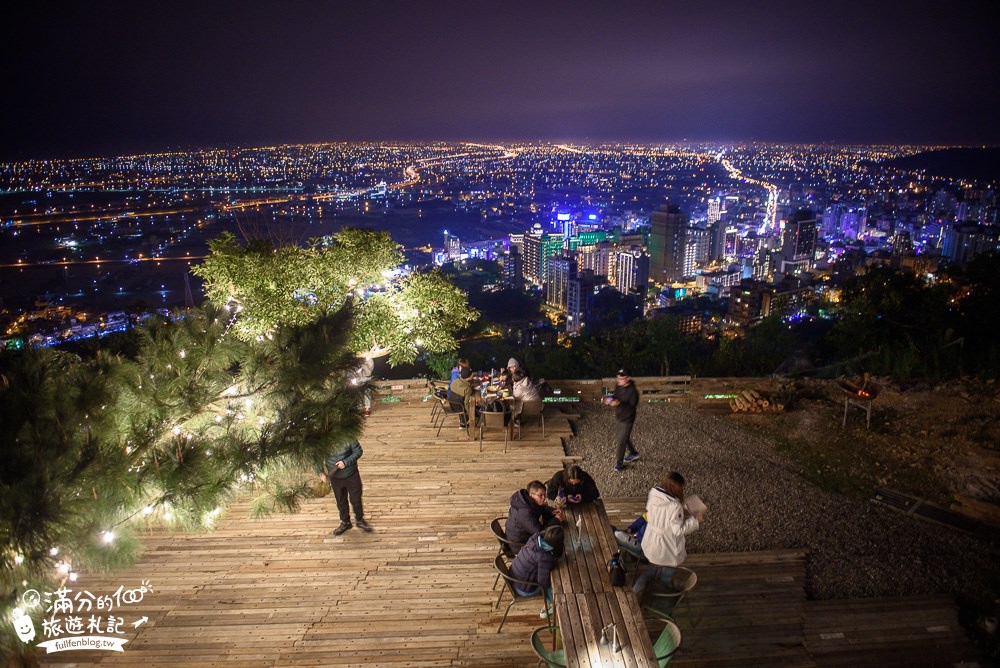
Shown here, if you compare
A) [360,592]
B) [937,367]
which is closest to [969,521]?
[937,367]

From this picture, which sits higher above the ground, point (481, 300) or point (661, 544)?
point (661, 544)

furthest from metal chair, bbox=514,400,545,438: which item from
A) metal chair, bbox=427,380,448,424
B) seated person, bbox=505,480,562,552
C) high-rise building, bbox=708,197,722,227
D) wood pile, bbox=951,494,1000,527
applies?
high-rise building, bbox=708,197,722,227

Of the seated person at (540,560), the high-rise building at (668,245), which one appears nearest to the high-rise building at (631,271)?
the high-rise building at (668,245)

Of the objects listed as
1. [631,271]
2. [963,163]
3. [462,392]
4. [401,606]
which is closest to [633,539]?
[401,606]

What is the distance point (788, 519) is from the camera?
6.62 metres

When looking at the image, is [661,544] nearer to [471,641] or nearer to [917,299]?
[471,641]

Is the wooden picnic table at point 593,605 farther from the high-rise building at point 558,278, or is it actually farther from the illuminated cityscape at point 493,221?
the high-rise building at point 558,278

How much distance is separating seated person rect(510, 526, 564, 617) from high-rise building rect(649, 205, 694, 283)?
8584 cm

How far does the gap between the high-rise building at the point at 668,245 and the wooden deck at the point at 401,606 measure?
8405 cm

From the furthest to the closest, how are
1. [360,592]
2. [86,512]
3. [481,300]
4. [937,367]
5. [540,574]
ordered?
1. [481,300]
2. [937,367]
3. [360,592]
4. [540,574]
5. [86,512]

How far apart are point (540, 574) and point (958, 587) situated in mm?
4397

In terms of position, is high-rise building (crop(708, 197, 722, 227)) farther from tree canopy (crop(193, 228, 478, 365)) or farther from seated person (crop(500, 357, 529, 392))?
seated person (crop(500, 357, 529, 392))

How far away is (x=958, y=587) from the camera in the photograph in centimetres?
547

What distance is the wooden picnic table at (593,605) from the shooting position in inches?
139
